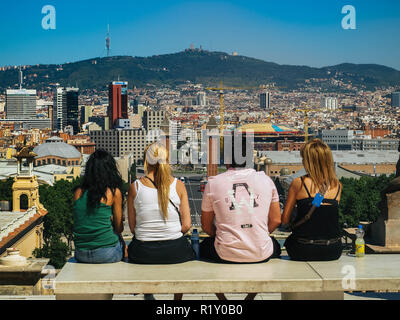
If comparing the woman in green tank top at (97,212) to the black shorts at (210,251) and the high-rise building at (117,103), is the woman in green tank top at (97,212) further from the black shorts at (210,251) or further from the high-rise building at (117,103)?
the high-rise building at (117,103)

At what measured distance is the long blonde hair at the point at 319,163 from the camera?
4207 millimetres

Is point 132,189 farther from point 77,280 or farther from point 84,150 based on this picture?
point 84,150

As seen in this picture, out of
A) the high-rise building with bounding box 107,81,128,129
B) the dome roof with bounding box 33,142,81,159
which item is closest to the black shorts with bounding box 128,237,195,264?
the dome roof with bounding box 33,142,81,159

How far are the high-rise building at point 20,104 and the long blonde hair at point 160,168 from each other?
156283 millimetres

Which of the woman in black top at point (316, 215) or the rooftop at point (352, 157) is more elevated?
the woman in black top at point (316, 215)

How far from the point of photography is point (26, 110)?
158 metres

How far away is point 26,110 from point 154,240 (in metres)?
159

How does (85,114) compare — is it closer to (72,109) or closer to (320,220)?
(72,109)

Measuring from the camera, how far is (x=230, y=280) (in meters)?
3.80

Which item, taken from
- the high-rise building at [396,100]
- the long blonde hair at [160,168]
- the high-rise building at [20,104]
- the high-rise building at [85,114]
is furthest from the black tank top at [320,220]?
the high-rise building at [396,100]

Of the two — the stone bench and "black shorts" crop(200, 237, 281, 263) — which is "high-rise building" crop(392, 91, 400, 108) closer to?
"black shorts" crop(200, 237, 281, 263)

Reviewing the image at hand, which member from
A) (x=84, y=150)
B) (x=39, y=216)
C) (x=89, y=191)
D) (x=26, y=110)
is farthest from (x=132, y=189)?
(x=26, y=110)

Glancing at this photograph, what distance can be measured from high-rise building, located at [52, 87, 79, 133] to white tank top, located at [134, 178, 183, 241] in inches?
5365

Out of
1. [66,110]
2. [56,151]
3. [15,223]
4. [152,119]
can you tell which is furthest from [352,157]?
[66,110]
